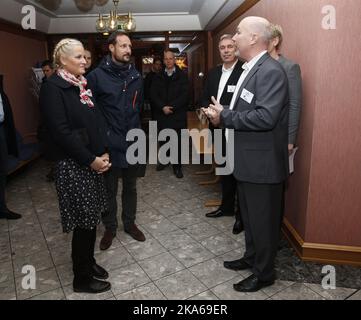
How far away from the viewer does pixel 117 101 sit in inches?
94.3

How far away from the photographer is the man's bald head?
69.7 inches

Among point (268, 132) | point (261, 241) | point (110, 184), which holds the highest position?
point (268, 132)

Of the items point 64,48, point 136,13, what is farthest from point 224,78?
point 136,13

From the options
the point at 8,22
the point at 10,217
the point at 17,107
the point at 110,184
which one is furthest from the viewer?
the point at 17,107

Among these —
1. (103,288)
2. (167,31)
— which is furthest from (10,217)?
(167,31)

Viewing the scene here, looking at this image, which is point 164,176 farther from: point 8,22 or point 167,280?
point 8,22

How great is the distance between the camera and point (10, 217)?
3172 millimetres

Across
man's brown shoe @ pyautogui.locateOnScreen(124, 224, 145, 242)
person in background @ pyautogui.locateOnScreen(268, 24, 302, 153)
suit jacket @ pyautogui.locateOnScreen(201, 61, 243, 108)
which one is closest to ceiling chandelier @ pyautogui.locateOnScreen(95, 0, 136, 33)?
suit jacket @ pyautogui.locateOnScreen(201, 61, 243, 108)

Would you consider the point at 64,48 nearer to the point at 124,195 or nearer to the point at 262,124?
the point at 262,124

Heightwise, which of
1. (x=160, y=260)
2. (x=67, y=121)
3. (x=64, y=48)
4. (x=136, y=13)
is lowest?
(x=160, y=260)

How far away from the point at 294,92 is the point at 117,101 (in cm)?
125

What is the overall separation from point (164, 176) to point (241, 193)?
2.48 m

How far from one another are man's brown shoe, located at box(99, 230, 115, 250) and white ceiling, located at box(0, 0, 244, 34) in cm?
319

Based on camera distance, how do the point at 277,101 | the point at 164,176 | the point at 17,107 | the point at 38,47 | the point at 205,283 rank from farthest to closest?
the point at 38,47, the point at 17,107, the point at 164,176, the point at 205,283, the point at 277,101
